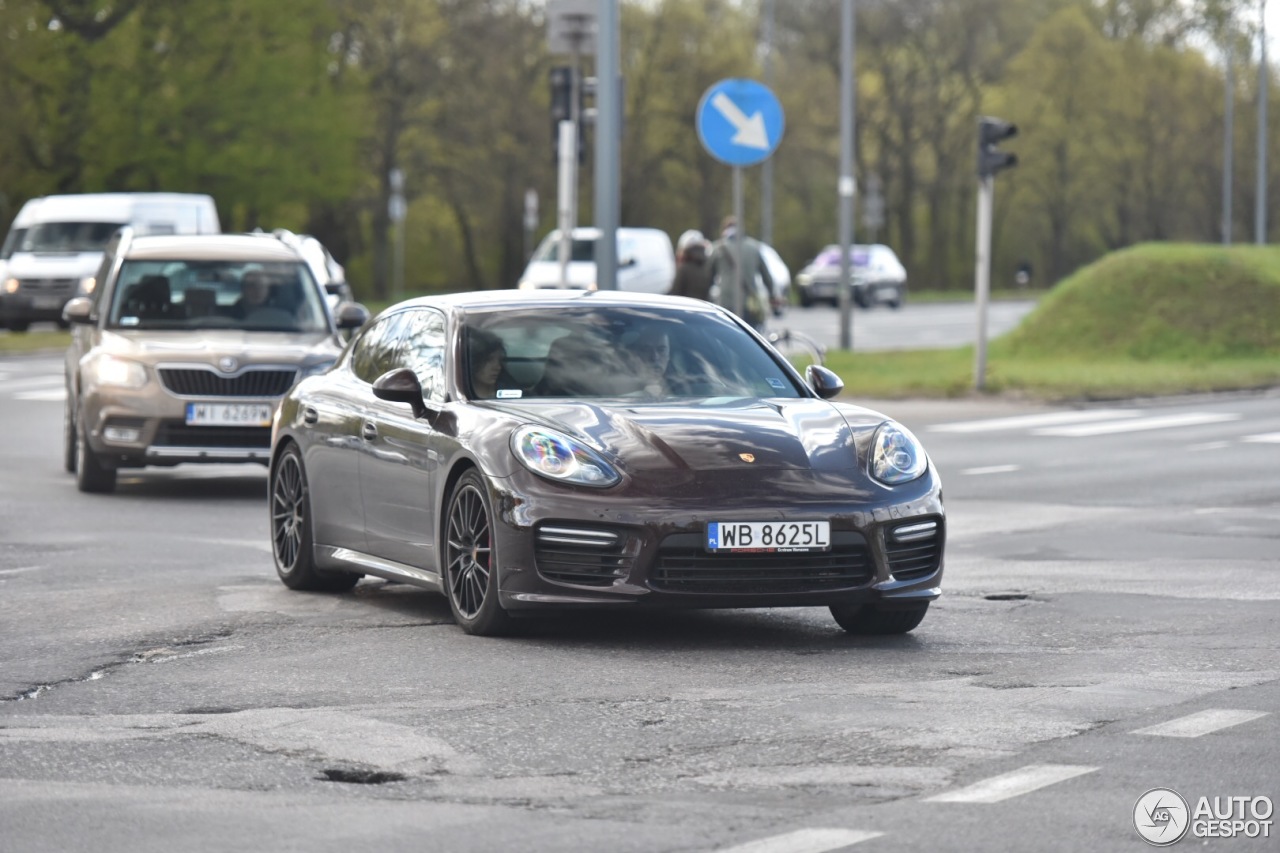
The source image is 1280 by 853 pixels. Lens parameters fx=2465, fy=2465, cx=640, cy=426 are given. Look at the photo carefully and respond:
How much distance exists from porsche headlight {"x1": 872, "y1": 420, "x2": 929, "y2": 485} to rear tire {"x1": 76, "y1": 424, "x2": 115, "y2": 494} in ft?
26.1

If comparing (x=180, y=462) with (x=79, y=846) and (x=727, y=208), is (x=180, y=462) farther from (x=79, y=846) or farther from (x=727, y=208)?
(x=727, y=208)

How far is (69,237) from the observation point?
1581 inches

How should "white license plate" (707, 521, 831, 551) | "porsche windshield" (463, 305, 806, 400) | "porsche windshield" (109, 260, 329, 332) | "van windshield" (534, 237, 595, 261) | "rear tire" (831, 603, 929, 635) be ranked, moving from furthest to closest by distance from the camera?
"van windshield" (534, 237, 595, 261) → "porsche windshield" (109, 260, 329, 332) → "porsche windshield" (463, 305, 806, 400) → "rear tire" (831, 603, 929, 635) → "white license plate" (707, 521, 831, 551)

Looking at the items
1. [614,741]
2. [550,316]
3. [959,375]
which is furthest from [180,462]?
[959,375]

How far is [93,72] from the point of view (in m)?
53.1

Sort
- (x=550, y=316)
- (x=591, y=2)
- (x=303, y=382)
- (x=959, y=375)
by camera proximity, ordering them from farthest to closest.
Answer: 1. (x=959, y=375)
2. (x=591, y=2)
3. (x=303, y=382)
4. (x=550, y=316)

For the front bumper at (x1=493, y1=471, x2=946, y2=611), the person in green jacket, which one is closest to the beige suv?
the front bumper at (x1=493, y1=471, x2=946, y2=611)

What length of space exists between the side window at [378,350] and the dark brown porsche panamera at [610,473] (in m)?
0.02

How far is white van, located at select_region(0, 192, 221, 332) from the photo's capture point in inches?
1539

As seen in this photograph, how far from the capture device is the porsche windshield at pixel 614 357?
9898mm

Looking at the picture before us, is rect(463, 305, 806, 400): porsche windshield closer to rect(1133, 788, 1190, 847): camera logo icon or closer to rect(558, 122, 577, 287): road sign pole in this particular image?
rect(1133, 788, 1190, 847): camera logo icon

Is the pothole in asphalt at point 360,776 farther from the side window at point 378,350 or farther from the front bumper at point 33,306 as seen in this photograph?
the front bumper at point 33,306

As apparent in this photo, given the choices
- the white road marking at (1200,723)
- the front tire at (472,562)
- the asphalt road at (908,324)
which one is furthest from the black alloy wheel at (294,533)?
the asphalt road at (908,324)

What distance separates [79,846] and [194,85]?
51.3 m
